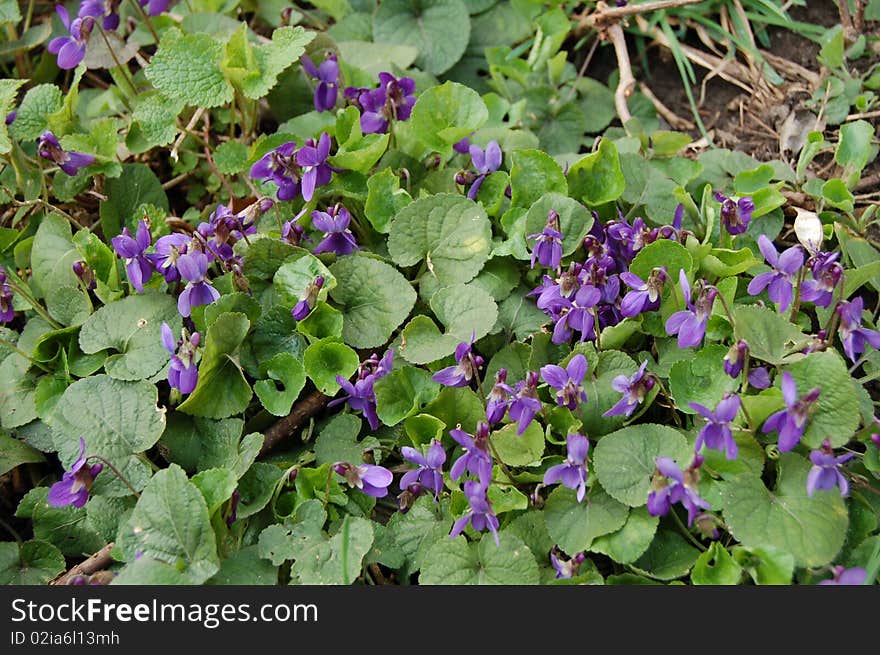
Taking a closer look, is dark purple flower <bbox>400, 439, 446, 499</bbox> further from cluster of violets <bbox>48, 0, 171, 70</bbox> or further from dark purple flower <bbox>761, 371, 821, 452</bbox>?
cluster of violets <bbox>48, 0, 171, 70</bbox>

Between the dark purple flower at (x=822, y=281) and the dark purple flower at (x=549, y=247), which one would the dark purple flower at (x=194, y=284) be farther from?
the dark purple flower at (x=822, y=281)

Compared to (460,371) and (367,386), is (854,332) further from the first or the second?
(367,386)

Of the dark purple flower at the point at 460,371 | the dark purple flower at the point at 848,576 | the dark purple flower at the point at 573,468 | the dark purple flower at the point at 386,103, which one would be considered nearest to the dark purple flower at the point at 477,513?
the dark purple flower at the point at 573,468

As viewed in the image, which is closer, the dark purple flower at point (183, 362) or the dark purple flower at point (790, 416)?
the dark purple flower at point (790, 416)

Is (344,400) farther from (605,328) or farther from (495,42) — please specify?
(495,42)

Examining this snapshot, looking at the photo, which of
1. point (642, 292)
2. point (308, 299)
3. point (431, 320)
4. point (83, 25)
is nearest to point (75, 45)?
point (83, 25)

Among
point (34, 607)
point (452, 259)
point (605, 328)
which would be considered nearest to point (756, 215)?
point (605, 328)
